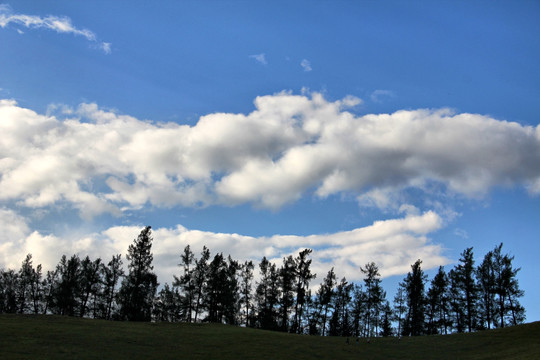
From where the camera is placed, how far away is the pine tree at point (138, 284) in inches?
3268

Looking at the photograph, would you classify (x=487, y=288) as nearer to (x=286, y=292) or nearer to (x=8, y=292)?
(x=286, y=292)

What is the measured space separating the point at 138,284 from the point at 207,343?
32.7 metres

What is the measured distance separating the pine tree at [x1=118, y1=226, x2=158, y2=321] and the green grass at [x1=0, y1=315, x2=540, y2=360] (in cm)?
1280

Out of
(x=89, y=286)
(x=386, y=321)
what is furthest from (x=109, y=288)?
(x=386, y=321)

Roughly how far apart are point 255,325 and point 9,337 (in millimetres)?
58119

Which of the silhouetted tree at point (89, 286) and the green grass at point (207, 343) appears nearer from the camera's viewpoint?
the green grass at point (207, 343)

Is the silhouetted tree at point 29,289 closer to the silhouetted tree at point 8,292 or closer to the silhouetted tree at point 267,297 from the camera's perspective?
the silhouetted tree at point 8,292

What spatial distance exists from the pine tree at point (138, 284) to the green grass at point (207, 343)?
504 inches

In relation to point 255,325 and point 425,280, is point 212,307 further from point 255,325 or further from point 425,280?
point 425,280

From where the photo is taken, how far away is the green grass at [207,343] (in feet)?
151

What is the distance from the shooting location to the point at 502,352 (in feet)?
172

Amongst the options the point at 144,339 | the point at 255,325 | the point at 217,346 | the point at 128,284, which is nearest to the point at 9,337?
the point at 144,339

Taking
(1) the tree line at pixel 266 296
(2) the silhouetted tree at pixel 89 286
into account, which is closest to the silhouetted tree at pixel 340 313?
(1) the tree line at pixel 266 296

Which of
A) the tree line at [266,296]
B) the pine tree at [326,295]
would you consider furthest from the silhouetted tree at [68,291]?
the pine tree at [326,295]
